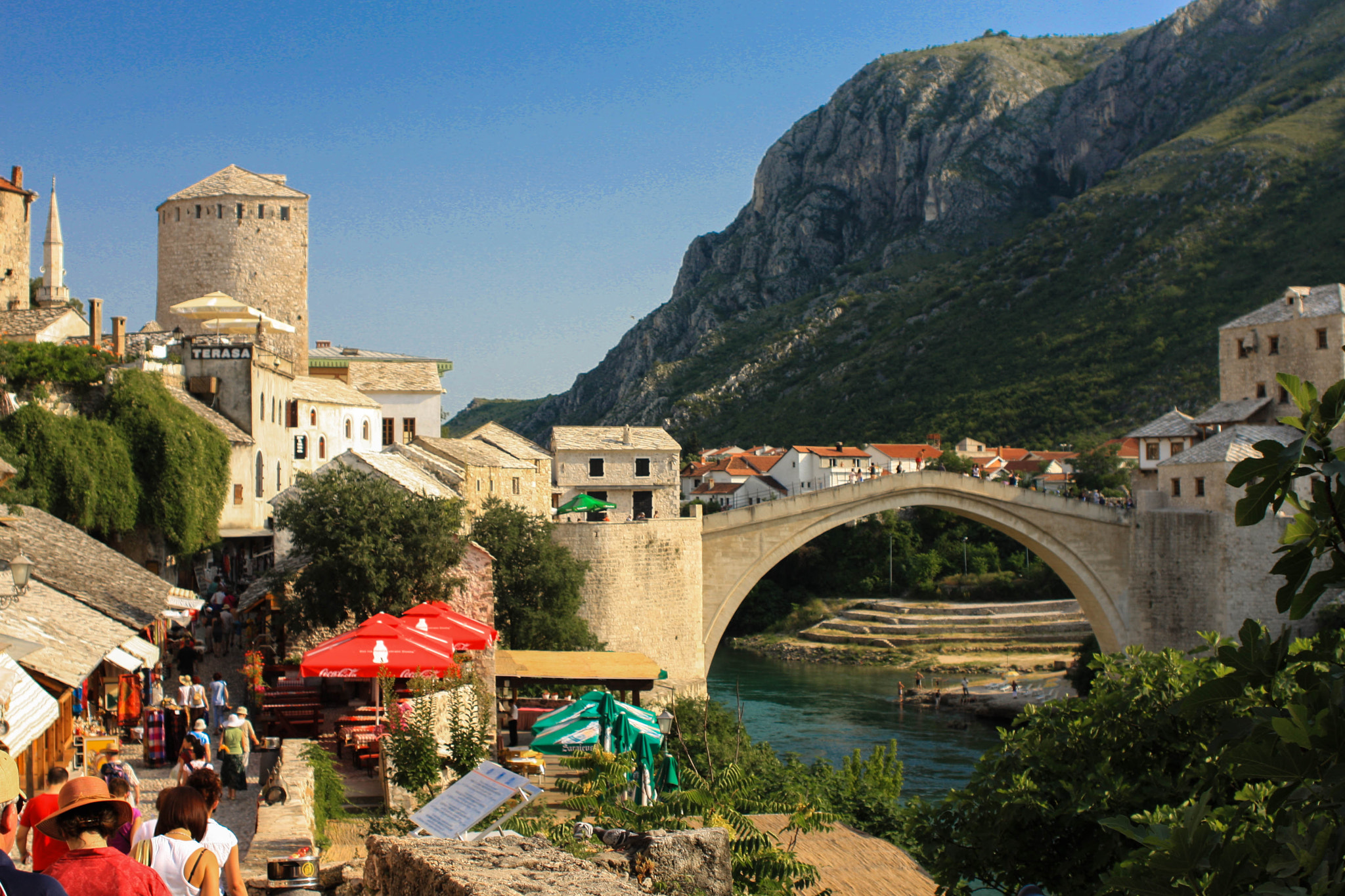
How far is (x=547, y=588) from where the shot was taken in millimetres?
23469

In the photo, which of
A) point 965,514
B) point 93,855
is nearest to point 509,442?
point 965,514

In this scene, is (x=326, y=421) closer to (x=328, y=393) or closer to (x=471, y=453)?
(x=328, y=393)

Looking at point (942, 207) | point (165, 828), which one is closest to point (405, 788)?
point (165, 828)

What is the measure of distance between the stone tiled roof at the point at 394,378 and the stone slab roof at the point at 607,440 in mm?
4093

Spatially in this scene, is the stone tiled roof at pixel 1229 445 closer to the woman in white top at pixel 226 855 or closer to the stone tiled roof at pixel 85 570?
the stone tiled roof at pixel 85 570

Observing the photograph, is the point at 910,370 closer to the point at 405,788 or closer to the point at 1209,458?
the point at 1209,458

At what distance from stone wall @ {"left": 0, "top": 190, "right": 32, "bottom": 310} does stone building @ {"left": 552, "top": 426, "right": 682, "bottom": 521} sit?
49.5 ft

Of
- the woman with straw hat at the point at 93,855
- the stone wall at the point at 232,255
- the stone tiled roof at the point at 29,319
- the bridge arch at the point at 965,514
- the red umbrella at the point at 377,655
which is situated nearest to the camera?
the woman with straw hat at the point at 93,855

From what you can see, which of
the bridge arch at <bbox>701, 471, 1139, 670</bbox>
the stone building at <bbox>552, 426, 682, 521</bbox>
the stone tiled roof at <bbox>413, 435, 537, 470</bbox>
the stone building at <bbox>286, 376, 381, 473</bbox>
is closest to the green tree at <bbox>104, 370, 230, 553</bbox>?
the stone building at <bbox>286, 376, 381, 473</bbox>

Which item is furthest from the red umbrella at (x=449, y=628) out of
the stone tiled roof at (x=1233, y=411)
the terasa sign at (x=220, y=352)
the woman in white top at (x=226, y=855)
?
the stone tiled roof at (x=1233, y=411)

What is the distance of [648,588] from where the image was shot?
85.3 ft

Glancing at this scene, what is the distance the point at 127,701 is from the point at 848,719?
2350 centimetres

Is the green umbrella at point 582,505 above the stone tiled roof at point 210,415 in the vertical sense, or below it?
below

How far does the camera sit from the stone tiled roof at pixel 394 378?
34156 mm
